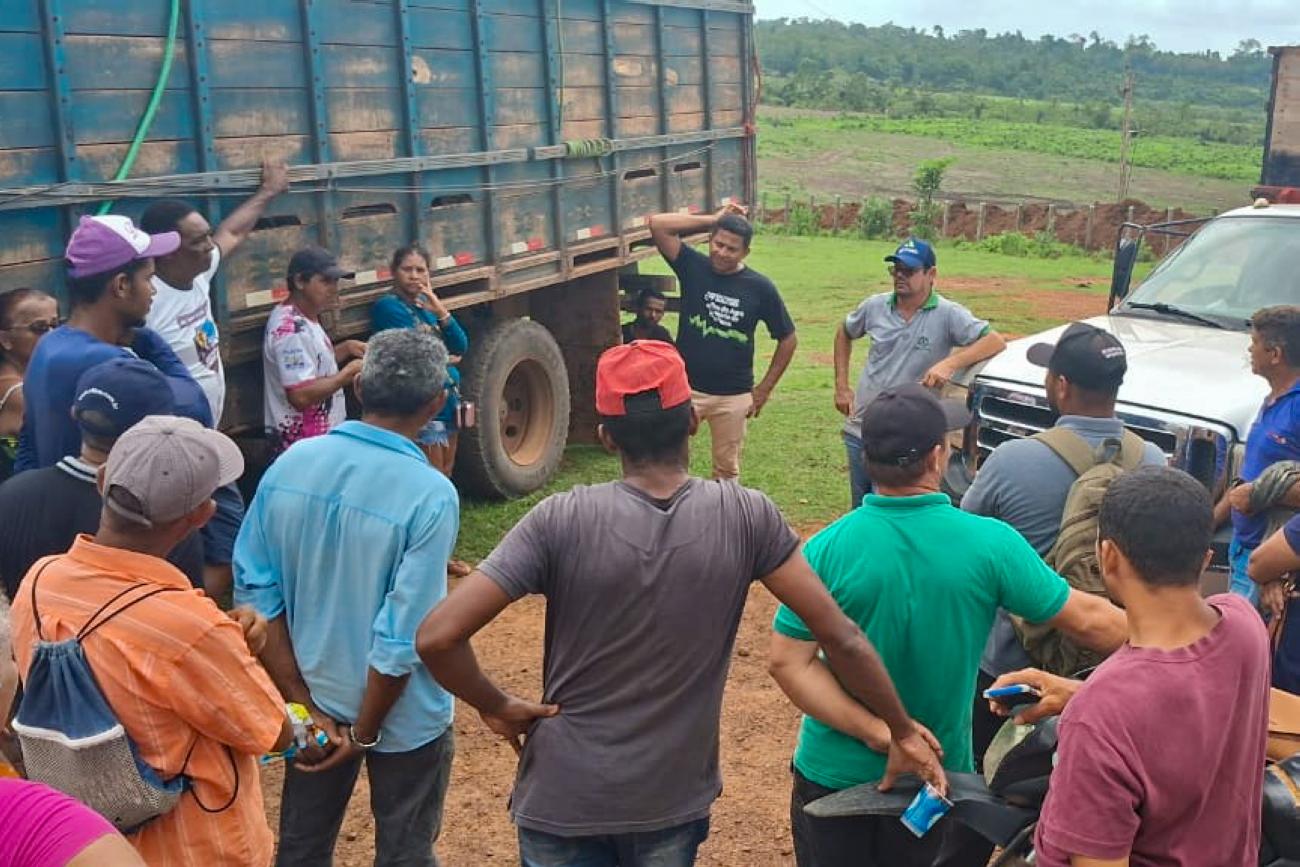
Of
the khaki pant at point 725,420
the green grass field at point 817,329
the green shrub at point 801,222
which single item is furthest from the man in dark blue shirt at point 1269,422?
the green shrub at point 801,222

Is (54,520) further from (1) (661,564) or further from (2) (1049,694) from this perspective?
(2) (1049,694)

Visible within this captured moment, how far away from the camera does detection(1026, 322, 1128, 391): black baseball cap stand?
3713mm

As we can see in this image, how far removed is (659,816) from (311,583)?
3.53ft

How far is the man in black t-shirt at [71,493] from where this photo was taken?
3.09m

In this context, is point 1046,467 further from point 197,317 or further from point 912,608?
point 197,317

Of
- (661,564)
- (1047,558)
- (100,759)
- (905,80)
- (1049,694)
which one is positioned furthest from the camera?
(905,80)

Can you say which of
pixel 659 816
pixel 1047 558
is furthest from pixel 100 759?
pixel 1047 558

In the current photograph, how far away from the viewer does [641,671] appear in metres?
2.63

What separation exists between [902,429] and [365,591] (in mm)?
1346

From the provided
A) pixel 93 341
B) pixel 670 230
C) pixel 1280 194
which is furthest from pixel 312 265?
pixel 1280 194

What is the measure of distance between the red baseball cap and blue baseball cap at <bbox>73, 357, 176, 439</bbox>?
1.18 metres

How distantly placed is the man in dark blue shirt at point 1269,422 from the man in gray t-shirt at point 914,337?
6.05 ft

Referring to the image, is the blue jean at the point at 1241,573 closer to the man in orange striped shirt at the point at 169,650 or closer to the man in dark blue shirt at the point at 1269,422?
the man in dark blue shirt at the point at 1269,422

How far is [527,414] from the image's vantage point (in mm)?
8625
